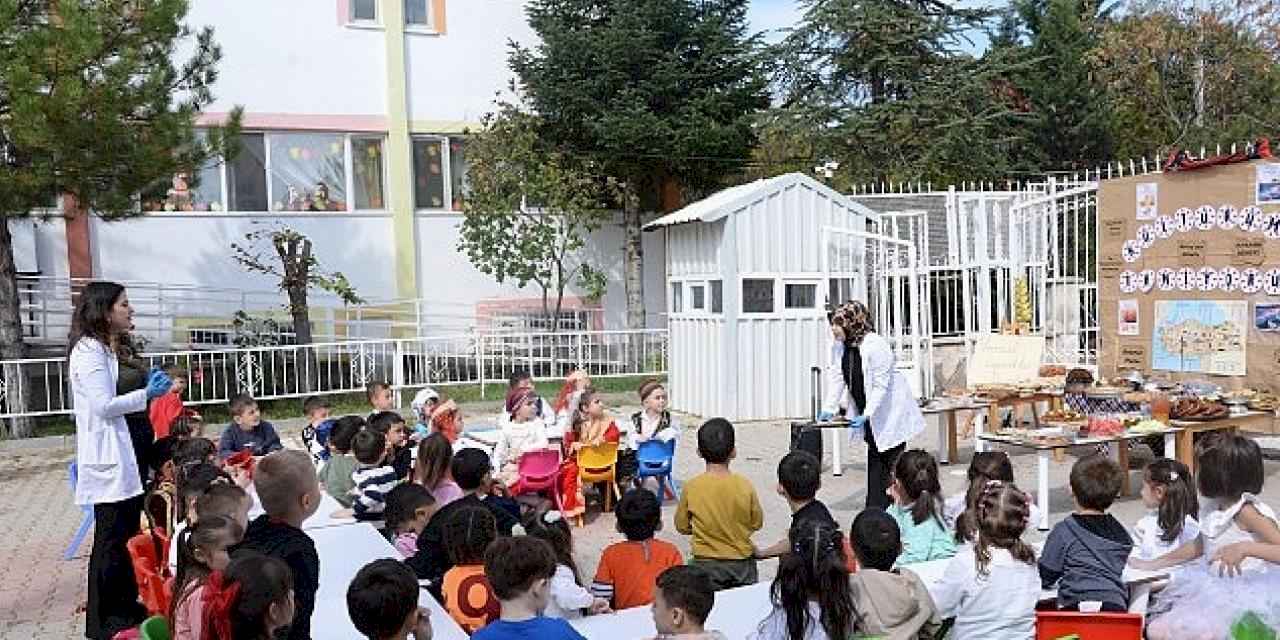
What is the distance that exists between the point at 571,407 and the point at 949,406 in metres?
3.39

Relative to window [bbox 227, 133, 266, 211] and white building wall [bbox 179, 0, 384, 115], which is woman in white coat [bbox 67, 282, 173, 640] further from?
window [bbox 227, 133, 266, 211]

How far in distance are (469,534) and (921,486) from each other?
2024mm

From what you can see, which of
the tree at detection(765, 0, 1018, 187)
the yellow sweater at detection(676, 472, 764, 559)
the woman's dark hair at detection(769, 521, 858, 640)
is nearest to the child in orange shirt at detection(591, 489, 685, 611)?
the yellow sweater at detection(676, 472, 764, 559)

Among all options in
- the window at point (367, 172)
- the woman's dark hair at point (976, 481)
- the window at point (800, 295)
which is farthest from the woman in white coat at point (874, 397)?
the window at point (367, 172)

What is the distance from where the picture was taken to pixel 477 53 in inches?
735

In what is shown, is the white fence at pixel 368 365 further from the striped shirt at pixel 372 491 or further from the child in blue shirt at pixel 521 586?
the child in blue shirt at pixel 521 586

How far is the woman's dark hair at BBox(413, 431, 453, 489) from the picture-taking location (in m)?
5.35

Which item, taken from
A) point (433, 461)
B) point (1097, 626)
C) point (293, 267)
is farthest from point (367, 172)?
point (1097, 626)

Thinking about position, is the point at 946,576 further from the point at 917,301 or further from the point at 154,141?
the point at 154,141

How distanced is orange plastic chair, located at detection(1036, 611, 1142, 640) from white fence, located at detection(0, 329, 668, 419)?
11.8 m

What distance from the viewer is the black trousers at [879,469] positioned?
6.97m

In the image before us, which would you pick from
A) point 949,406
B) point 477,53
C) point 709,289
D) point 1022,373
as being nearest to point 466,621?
point 949,406

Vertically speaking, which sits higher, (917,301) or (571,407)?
Answer: (917,301)

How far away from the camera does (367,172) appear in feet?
59.4
